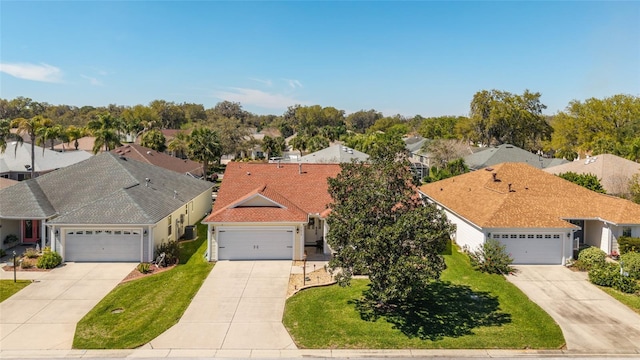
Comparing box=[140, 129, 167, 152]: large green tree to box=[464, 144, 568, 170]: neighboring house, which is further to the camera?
box=[140, 129, 167, 152]: large green tree

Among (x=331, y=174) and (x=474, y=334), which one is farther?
(x=331, y=174)

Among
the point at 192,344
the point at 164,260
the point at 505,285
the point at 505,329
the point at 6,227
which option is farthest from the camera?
the point at 6,227

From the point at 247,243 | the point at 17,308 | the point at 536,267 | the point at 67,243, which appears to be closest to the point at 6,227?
the point at 67,243

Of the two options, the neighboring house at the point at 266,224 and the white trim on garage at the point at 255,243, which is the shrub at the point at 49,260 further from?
the white trim on garage at the point at 255,243

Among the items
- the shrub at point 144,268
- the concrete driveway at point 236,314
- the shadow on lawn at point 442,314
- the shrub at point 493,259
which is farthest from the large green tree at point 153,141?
the shadow on lawn at point 442,314

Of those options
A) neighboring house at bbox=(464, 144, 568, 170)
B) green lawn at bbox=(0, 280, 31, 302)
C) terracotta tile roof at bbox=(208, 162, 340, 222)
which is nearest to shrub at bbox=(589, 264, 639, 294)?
terracotta tile roof at bbox=(208, 162, 340, 222)

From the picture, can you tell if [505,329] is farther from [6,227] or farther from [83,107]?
[83,107]

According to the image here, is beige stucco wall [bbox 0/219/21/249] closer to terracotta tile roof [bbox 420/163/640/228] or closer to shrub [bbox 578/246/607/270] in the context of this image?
terracotta tile roof [bbox 420/163/640/228]

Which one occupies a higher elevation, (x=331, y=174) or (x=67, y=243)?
(x=331, y=174)
